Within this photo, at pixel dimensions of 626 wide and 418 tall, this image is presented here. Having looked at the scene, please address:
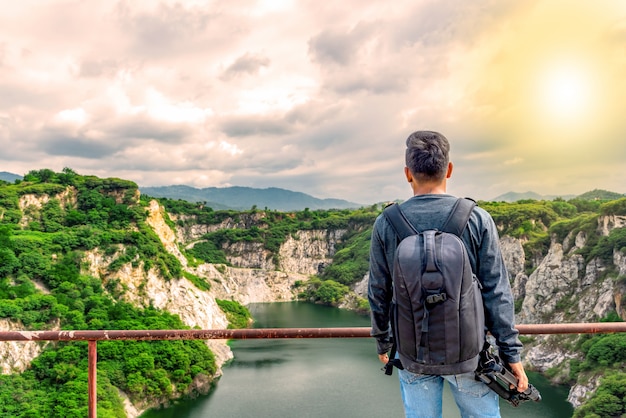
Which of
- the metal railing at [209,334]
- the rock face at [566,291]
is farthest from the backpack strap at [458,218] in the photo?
the rock face at [566,291]

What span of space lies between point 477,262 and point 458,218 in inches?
9.4

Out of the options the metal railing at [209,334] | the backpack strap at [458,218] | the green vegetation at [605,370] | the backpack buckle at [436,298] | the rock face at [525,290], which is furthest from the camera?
the rock face at [525,290]

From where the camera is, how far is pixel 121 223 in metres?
→ 55.6

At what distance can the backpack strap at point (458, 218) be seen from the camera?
7.11 feet

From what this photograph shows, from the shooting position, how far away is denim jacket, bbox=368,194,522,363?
2.19m

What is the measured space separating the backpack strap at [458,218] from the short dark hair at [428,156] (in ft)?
0.66

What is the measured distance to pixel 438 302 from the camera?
6.57 ft

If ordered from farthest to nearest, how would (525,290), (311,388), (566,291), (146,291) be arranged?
(525,290), (146,291), (566,291), (311,388)

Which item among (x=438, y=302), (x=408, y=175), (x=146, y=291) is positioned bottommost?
(x=146, y=291)

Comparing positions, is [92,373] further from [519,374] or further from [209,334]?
[519,374]

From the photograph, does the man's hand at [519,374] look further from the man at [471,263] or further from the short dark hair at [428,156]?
the short dark hair at [428,156]

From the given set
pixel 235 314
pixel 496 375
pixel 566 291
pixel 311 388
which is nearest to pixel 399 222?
pixel 496 375

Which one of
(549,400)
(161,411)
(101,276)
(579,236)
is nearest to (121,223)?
(101,276)

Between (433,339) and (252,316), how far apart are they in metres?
72.2
